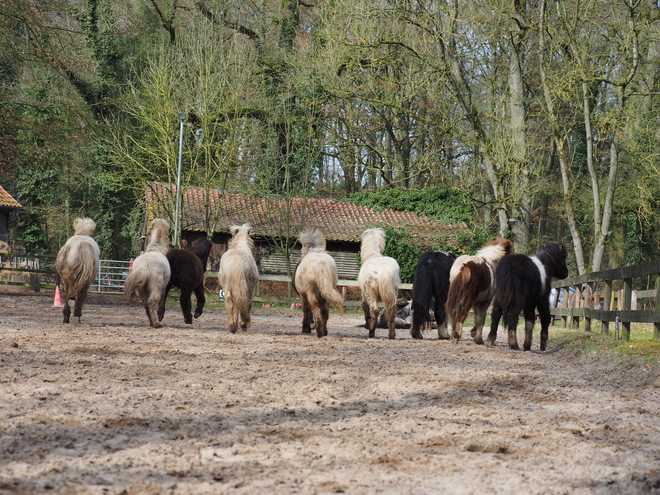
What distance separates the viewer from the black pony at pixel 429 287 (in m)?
14.1

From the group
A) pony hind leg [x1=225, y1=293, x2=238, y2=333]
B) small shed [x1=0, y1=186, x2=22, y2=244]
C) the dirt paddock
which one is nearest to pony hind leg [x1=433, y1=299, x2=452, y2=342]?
pony hind leg [x1=225, y1=293, x2=238, y2=333]

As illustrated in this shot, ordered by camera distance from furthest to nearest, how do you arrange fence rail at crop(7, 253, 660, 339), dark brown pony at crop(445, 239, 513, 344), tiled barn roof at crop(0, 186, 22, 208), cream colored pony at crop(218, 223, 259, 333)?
tiled barn roof at crop(0, 186, 22, 208) → dark brown pony at crop(445, 239, 513, 344) → cream colored pony at crop(218, 223, 259, 333) → fence rail at crop(7, 253, 660, 339)

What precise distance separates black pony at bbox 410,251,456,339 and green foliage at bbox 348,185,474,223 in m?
22.9

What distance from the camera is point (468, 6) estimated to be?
2311cm

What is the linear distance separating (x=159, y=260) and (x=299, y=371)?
5.61 meters

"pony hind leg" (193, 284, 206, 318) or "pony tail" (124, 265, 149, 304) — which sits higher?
"pony tail" (124, 265, 149, 304)

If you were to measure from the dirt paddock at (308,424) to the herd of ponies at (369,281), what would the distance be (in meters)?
2.56

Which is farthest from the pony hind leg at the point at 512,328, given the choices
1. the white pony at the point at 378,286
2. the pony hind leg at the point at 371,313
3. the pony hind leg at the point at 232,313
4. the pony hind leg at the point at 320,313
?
the pony hind leg at the point at 232,313

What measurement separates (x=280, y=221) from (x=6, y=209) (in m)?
16.6

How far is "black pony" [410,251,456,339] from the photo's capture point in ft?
46.3

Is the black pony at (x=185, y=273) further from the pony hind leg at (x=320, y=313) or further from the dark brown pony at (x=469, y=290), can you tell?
the dark brown pony at (x=469, y=290)

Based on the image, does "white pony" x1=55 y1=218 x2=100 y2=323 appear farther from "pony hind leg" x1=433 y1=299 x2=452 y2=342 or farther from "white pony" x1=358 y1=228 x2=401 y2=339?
"pony hind leg" x1=433 y1=299 x2=452 y2=342

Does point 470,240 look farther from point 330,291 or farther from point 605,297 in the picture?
point 330,291

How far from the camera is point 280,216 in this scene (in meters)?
34.3
